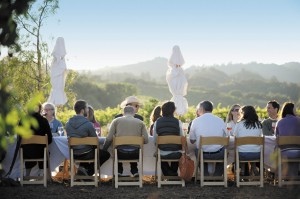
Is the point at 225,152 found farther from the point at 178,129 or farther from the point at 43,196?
the point at 43,196

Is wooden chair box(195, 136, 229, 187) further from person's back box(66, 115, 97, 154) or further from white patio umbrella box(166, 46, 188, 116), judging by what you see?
white patio umbrella box(166, 46, 188, 116)

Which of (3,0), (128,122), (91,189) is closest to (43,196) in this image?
(91,189)

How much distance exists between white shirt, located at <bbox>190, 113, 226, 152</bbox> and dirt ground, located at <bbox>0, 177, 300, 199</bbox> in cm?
67

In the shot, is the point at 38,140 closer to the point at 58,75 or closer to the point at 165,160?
the point at 165,160

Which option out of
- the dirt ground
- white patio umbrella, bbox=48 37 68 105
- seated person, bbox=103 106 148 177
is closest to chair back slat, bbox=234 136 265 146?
the dirt ground

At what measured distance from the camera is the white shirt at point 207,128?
8.40m

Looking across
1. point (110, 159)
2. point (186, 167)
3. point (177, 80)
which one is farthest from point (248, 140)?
point (177, 80)

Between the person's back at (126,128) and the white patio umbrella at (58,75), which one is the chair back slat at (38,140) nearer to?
the person's back at (126,128)

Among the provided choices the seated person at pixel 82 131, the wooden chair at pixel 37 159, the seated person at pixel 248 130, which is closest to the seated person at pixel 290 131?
the seated person at pixel 248 130

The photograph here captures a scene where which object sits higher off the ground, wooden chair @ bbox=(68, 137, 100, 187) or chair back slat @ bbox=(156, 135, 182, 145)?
chair back slat @ bbox=(156, 135, 182, 145)

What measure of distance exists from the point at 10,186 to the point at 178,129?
8.52 ft

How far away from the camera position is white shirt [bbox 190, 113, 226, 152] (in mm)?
8398

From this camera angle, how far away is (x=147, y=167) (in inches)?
347

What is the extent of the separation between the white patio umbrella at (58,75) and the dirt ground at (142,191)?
129 inches
